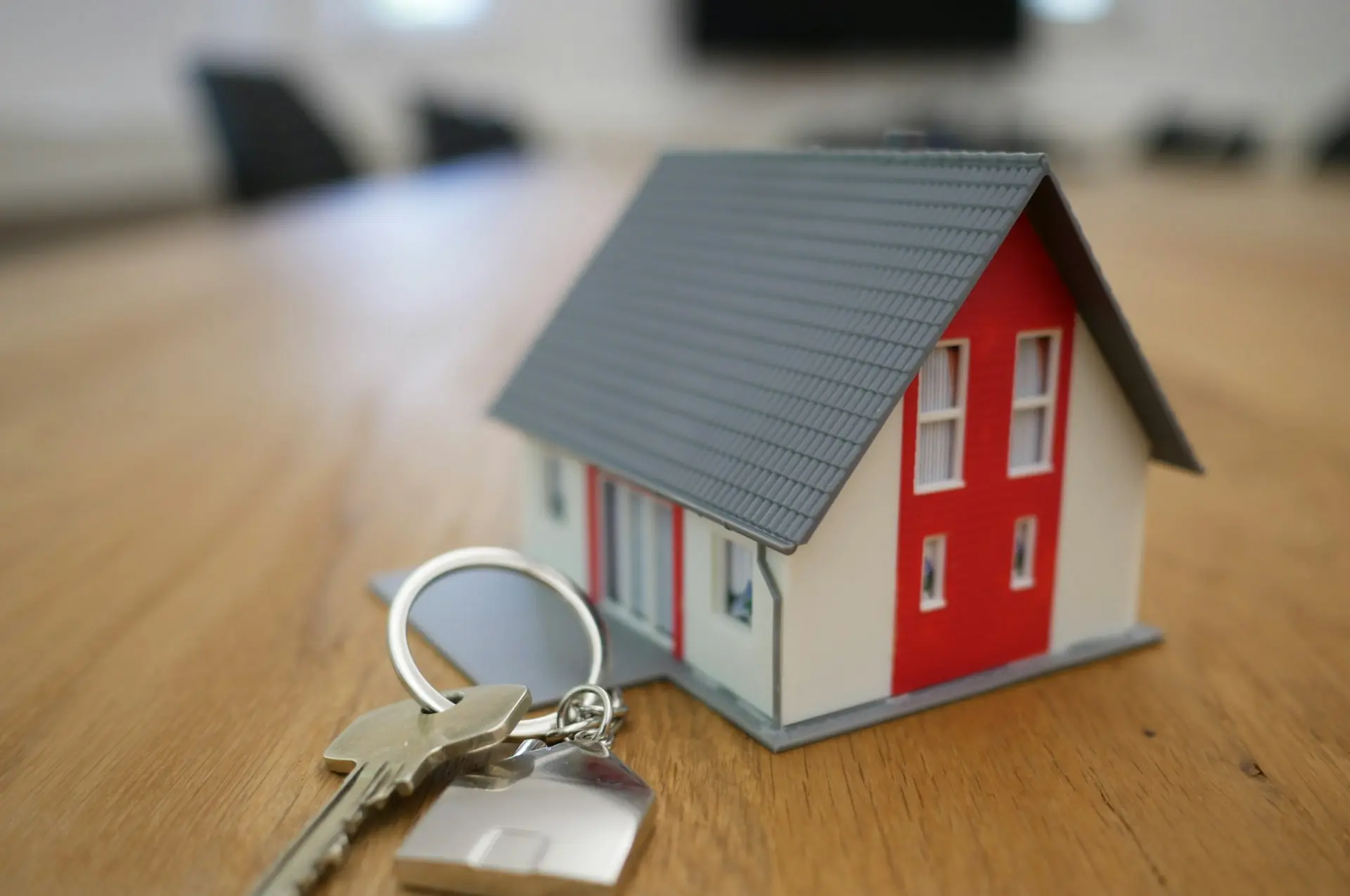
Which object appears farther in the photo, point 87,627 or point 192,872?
point 87,627

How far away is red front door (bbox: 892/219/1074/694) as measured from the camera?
34.2 inches

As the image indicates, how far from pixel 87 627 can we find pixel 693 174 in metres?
0.72

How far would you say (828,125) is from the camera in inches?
285

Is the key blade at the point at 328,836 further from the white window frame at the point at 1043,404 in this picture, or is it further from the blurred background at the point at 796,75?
the blurred background at the point at 796,75


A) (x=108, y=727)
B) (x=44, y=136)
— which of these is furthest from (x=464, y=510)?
(x=44, y=136)

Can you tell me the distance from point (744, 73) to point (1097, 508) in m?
6.79

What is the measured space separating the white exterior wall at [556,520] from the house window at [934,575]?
0.33 meters

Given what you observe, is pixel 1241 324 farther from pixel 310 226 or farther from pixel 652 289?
pixel 310 226

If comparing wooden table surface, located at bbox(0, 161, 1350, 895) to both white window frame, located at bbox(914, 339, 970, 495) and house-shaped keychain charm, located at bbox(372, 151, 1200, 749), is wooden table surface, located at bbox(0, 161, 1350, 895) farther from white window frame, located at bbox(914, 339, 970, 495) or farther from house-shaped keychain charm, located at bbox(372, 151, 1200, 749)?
white window frame, located at bbox(914, 339, 970, 495)

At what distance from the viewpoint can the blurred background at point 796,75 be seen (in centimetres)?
596

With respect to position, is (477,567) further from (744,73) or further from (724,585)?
(744,73)

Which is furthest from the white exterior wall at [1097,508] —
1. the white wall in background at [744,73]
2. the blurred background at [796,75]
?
the white wall in background at [744,73]

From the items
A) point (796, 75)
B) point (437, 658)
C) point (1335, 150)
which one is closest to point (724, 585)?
point (437, 658)

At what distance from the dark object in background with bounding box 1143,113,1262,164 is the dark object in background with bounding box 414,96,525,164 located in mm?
3606
